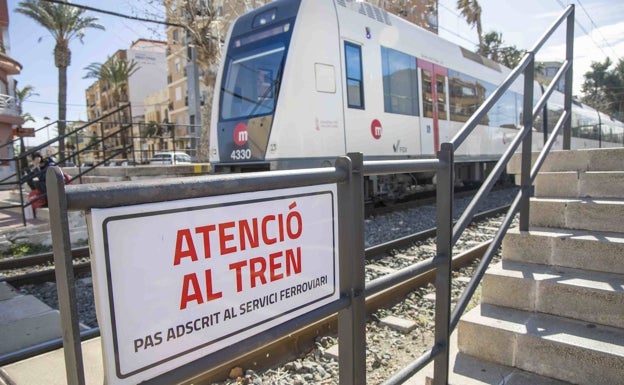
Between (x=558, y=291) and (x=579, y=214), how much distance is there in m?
0.75

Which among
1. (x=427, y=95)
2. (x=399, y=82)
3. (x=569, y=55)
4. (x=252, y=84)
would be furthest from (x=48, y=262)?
(x=427, y=95)

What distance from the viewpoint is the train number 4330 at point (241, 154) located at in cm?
767

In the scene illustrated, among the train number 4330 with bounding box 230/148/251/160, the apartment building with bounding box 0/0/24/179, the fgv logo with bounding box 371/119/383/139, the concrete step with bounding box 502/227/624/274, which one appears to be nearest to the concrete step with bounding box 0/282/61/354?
the concrete step with bounding box 502/227/624/274

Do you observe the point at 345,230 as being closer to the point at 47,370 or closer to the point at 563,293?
the point at 563,293

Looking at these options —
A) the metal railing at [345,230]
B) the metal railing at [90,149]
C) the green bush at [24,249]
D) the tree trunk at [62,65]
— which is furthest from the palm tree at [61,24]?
the metal railing at [345,230]

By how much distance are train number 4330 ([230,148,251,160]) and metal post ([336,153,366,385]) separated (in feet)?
20.3

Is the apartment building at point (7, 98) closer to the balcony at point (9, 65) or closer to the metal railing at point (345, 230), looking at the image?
the balcony at point (9, 65)

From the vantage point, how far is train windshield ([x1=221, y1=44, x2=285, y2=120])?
7199mm

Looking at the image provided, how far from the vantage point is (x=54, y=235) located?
3.08ft

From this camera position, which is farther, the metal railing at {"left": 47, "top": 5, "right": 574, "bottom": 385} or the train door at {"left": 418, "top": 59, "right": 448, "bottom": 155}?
the train door at {"left": 418, "top": 59, "right": 448, "bottom": 155}

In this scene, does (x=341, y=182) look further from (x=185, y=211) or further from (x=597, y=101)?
(x=597, y=101)

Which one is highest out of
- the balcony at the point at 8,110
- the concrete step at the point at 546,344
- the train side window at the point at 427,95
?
the balcony at the point at 8,110

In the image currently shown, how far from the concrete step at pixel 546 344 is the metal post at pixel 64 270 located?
232cm

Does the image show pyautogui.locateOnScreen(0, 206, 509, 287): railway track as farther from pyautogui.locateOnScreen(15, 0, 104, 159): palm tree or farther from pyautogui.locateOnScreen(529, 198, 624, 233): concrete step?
pyautogui.locateOnScreen(15, 0, 104, 159): palm tree
